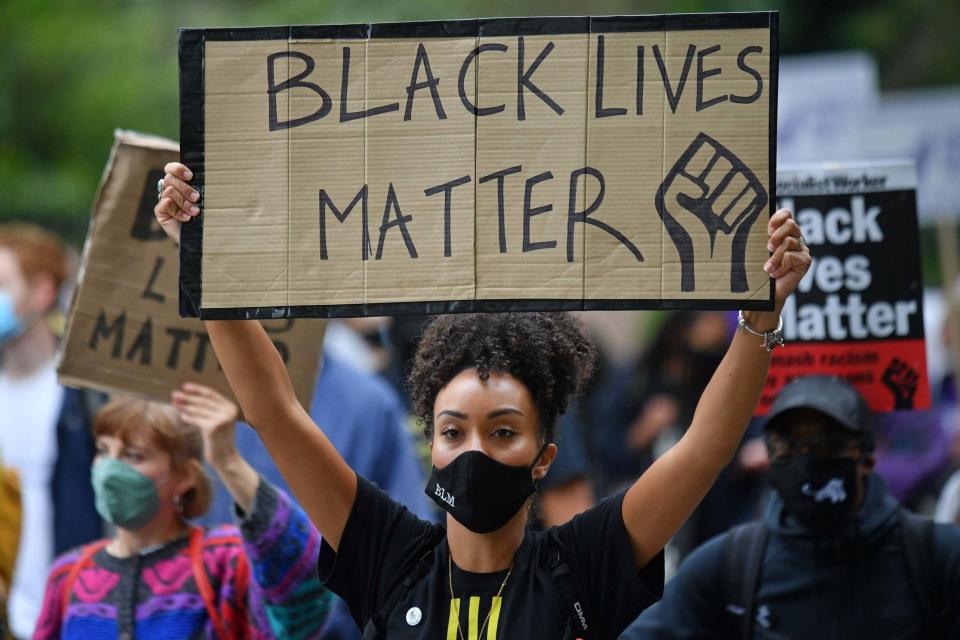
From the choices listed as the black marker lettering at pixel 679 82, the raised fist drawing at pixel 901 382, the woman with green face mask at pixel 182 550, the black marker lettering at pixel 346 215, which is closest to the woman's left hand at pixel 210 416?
the woman with green face mask at pixel 182 550

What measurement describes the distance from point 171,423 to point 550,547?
5.42 feet

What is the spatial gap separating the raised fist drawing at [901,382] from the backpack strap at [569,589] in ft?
5.24

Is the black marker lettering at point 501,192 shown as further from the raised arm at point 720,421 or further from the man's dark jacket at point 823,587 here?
the man's dark jacket at point 823,587

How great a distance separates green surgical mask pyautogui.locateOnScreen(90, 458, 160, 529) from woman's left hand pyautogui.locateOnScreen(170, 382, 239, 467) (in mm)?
223

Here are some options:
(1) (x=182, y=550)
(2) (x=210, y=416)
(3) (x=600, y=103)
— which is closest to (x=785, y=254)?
(3) (x=600, y=103)

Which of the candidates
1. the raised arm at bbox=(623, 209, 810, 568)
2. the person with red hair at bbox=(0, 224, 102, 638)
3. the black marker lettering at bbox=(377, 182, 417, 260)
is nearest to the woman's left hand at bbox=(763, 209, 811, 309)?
the raised arm at bbox=(623, 209, 810, 568)

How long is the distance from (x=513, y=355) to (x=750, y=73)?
81 centimetres

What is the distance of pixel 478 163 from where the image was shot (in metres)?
3.33

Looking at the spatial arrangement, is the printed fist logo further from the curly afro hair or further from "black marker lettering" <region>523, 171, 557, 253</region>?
the curly afro hair

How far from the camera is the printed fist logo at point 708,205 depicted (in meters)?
3.24

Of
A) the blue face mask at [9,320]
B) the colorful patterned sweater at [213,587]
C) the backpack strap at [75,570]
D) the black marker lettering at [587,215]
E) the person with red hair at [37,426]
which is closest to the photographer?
the black marker lettering at [587,215]

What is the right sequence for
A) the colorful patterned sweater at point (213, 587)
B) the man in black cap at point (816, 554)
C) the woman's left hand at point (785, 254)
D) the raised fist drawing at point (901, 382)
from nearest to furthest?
the woman's left hand at point (785, 254), the colorful patterned sweater at point (213, 587), the man in black cap at point (816, 554), the raised fist drawing at point (901, 382)

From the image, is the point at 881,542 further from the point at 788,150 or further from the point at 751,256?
the point at 788,150

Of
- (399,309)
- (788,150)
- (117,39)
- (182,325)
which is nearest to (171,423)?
(182,325)
